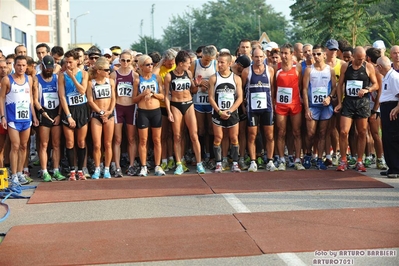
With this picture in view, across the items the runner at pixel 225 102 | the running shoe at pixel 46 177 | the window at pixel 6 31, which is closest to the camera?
the running shoe at pixel 46 177

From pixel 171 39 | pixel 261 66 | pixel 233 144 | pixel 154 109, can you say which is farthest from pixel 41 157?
pixel 171 39

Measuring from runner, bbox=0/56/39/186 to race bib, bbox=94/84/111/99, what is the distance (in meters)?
1.17

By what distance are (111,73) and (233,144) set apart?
267 cm

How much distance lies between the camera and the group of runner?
39.2 ft

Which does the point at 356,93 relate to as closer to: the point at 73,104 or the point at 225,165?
the point at 225,165

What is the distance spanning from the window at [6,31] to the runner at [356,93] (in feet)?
132

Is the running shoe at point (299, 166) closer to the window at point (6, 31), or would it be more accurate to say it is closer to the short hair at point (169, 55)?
the short hair at point (169, 55)

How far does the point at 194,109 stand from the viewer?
12922 millimetres

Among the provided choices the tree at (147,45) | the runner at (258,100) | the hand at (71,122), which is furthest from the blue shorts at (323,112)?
the tree at (147,45)

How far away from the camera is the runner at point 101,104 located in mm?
11977

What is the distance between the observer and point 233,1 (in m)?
127

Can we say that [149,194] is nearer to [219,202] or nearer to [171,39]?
[219,202]

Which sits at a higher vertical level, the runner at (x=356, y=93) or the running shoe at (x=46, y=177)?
the runner at (x=356, y=93)

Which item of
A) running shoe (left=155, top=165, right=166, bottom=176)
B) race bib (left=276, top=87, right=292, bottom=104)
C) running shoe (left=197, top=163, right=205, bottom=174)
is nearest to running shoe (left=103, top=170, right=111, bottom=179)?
running shoe (left=155, top=165, right=166, bottom=176)
